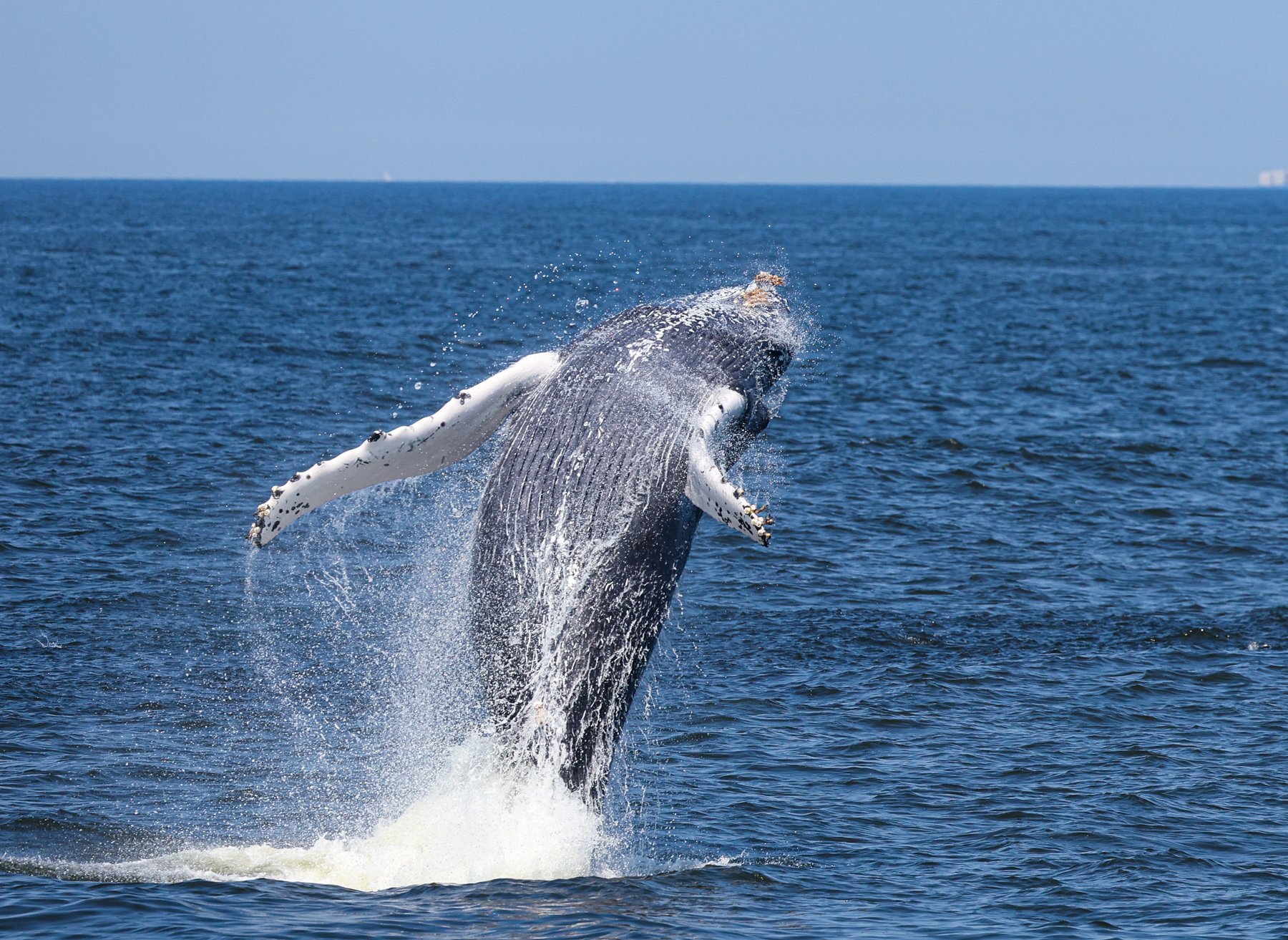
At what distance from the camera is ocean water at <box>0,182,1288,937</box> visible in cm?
1285

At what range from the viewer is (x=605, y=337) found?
12.6 meters

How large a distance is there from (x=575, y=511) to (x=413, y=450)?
57.0 inches

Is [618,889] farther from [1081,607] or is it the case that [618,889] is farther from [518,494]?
[1081,607]

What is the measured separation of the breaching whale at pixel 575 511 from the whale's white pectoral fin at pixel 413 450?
14 millimetres

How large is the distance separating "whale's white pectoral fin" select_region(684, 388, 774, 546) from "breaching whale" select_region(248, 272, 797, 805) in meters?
0.02

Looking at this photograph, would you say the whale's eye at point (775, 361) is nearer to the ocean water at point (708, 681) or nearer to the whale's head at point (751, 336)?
the whale's head at point (751, 336)

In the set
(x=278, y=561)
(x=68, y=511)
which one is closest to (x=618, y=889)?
(x=278, y=561)

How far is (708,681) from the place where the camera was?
19125mm

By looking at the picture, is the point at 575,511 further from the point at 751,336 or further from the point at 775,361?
the point at 775,361

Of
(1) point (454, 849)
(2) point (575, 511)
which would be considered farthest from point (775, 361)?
(1) point (454, 849)

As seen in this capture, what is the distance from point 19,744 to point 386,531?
9.47 meters

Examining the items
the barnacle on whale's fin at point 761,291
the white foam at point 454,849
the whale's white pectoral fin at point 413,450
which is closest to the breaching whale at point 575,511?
the whale's white pectoral fin at point 413,450

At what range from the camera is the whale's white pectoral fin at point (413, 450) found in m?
11.8

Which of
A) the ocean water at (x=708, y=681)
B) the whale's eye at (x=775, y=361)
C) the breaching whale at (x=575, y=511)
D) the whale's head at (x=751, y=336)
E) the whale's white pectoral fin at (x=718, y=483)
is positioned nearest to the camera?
the whale's white pectoral fin at (x=718, y=483)
